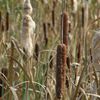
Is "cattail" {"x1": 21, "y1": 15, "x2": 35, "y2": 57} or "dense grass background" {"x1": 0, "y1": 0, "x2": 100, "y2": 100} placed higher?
"cattail" {"x1": 21, "y1": 15, "x2": 35, "y2": 57}

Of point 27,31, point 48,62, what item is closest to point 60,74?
point 27,31

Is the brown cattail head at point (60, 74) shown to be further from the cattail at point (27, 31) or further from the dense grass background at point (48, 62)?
the cattail at point (27, 31)

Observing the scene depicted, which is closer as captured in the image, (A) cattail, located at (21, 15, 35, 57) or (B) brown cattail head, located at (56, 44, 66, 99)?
(B) brown cattail head, located at (56, 44, 66, 99)

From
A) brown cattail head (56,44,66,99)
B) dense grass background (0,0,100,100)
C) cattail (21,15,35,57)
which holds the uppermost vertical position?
cattail (21,15,35,57)

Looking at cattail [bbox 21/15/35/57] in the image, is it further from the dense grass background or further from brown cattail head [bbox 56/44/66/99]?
brown cattail head [bbox 56/44/66/99]

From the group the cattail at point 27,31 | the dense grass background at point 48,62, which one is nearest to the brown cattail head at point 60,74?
the dense grass background at point 48,62

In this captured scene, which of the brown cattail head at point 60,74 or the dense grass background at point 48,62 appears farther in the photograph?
the dense grass background at point 48,62

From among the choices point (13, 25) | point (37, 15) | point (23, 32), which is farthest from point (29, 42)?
point (13, 25)

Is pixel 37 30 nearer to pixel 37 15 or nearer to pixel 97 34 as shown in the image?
pixel 37 15

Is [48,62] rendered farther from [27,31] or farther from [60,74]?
[60,74]

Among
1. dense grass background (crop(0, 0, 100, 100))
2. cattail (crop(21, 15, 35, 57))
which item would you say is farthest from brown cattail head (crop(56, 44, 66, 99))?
cattail (crop(21, 15, 35, 57))

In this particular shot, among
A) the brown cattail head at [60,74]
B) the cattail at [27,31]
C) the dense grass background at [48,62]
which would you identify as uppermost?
the cattail at [27,31]

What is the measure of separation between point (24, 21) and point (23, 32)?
6cm

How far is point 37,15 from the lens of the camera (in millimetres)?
3043
